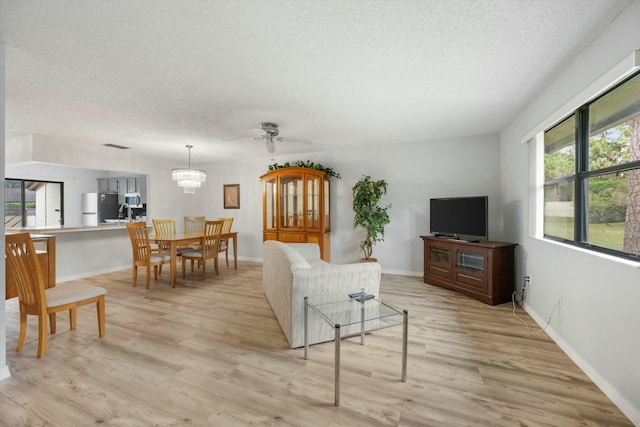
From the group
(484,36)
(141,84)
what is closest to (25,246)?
(141,84)

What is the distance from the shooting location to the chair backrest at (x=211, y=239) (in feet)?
15.1

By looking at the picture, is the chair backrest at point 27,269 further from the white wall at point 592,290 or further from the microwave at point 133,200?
the microwave at point 133,200

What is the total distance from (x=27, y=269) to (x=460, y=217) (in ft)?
15.3

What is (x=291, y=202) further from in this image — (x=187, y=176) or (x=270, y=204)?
(x=187, y=176)

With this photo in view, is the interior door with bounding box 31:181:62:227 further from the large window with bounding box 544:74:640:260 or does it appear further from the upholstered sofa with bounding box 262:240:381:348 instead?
the large window with bounding box 544:74:640:260

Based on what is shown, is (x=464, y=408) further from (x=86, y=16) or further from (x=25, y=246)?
(x=25, y=246)

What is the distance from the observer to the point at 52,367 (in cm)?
209

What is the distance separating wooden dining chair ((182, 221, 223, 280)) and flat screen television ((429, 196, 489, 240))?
140 inches

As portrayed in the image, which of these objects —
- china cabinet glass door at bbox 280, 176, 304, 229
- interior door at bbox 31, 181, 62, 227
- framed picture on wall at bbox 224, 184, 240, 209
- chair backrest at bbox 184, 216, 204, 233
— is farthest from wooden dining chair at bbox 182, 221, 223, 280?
interior door at bbox 31, 181, 62, 227

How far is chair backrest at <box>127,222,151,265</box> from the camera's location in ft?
13.4

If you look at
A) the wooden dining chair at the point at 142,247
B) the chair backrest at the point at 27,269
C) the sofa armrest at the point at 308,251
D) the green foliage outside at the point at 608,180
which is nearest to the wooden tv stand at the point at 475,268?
the green foliage outside at the point at 608,180

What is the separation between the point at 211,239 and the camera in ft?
15.6

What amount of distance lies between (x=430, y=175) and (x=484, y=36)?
121 inches

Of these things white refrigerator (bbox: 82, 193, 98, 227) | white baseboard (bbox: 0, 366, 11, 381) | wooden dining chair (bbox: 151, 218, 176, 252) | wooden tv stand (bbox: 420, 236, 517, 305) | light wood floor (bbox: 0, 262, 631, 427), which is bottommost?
light wood floor (bbox: 0, 262, 631, 427)
